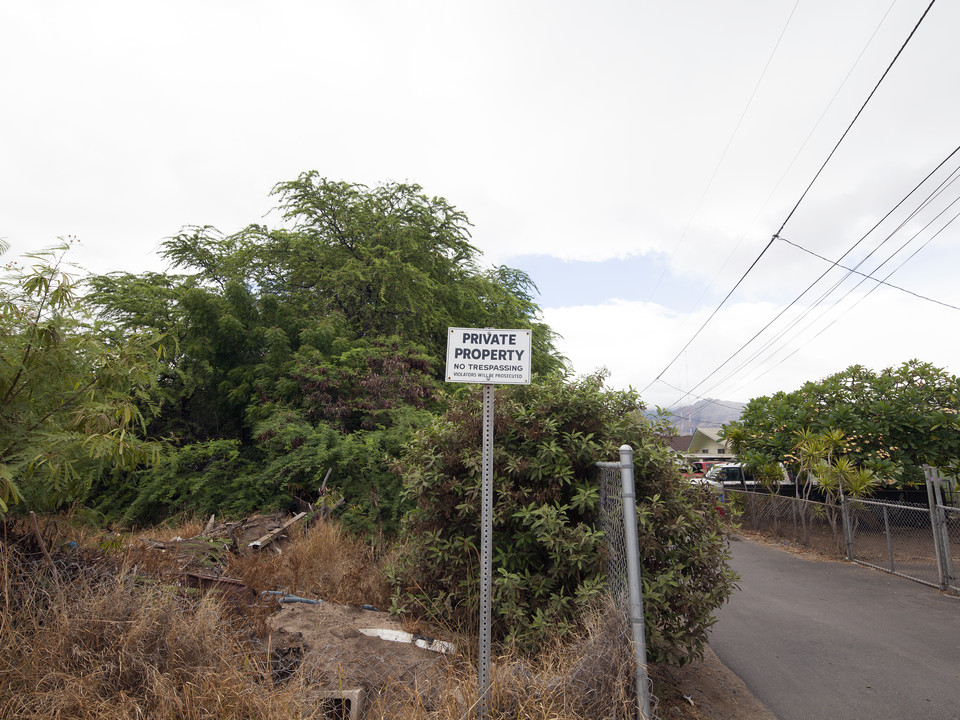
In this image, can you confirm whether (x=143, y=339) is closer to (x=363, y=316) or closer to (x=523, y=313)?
(x=363, y=316)

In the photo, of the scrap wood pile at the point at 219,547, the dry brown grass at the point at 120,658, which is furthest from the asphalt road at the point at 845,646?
the scrap wood pile at the point at 219,547

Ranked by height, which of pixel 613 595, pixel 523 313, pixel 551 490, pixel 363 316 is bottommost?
pixel 613 595

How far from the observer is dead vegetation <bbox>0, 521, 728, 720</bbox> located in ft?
10.5

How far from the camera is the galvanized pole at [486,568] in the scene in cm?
342

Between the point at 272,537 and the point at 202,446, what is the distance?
161 inches

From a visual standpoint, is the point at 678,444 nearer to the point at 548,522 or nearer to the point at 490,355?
the point at 548,522

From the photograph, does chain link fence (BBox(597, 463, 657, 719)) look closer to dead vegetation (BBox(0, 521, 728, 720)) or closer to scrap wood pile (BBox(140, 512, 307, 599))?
dead vegetation (BBox(0, 521, 728, 720))

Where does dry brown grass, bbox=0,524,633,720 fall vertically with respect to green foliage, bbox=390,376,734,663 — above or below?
below

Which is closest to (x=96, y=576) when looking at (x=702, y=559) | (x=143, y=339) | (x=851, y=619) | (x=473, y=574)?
(x=143, y=339)

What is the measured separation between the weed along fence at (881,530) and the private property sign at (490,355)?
8.72 metres

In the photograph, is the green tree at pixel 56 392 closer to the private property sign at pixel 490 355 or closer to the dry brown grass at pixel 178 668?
the dry brown grass at pixel 178 668

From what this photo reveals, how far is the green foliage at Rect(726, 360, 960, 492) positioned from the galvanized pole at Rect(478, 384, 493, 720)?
12122mm

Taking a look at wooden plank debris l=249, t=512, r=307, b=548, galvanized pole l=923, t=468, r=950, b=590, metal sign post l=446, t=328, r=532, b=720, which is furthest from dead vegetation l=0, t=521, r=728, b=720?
galvanized pole l=923, t=468, r=950, b=590

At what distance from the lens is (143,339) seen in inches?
194
